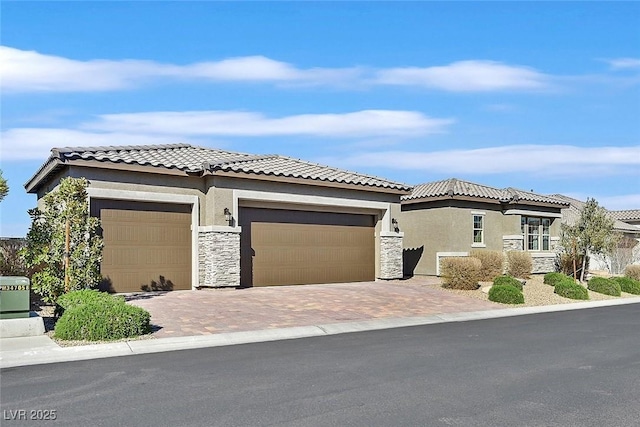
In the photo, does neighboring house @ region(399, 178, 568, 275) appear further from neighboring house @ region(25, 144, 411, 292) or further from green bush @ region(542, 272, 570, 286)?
neighboring house @ region(25, 144, 411, 292)

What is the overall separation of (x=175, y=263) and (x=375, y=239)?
906cm

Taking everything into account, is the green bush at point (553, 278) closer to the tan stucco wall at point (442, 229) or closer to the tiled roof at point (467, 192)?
the tan stucco wall at point (442, 229)

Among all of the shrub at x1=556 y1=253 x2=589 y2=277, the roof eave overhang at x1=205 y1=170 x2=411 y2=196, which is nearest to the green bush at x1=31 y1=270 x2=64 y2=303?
the roof eave overhang at x1=205 y1=170 x2=411 y2=196

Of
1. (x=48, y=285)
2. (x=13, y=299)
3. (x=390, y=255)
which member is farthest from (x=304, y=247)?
(x=13, y=299)

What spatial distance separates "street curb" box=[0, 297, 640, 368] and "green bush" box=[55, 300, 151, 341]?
1.49 feet

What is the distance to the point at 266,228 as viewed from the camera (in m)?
21.4

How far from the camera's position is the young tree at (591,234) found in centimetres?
2733

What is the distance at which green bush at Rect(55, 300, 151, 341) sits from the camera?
36.7ft

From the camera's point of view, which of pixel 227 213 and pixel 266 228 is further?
pixel 266 228

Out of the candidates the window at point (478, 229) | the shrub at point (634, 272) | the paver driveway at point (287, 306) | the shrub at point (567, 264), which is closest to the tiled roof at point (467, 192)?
the window at point (478, 229)

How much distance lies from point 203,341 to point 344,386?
14.9 feet

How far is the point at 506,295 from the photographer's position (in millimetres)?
20438

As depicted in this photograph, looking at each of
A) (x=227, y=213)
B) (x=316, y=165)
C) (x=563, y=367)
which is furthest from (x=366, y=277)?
(x=563, y=367)

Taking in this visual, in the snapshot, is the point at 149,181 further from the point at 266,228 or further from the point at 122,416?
the point at 122,416
